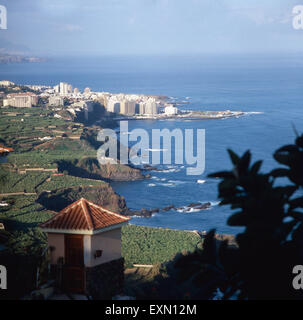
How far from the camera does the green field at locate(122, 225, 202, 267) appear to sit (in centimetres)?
833

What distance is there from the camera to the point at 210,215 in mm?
13992

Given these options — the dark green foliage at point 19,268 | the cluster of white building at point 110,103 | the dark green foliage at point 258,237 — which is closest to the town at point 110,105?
→ the cluster of white building at point 110,103

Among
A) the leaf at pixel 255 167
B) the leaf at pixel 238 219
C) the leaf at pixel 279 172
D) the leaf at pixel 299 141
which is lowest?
the leaf at pixel 238 219

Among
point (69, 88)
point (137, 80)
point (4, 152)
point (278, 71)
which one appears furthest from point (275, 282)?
point (278, 71)

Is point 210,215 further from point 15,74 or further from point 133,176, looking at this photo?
point 15,74

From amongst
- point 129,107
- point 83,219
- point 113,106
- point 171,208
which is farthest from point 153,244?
point 129,107

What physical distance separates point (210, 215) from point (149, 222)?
54.6 inches

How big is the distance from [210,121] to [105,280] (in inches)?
1091

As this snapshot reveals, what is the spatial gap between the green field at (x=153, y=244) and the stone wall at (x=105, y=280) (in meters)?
4.91

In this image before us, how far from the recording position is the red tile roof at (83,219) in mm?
2531

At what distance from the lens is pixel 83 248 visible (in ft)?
8.33

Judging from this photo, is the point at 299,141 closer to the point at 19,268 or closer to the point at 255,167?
the point at 255,167

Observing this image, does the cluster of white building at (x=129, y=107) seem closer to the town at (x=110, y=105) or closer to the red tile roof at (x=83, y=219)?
the town at (x=110, y=105)

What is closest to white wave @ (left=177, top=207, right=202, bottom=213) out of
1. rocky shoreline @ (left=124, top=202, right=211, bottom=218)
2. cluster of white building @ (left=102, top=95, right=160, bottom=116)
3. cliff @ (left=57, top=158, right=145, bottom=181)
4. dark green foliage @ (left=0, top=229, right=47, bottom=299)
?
rocky shoreline @ (left=124, top=202, right=211, bottom=218)
